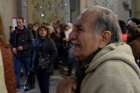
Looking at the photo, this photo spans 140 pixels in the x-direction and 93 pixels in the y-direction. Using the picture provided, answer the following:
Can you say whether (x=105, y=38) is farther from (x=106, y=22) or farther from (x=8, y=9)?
(x=8, y=9)

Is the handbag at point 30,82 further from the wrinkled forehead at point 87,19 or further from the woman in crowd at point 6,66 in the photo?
the wrinkled forehead at point 87,19

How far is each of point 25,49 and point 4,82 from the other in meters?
6.66

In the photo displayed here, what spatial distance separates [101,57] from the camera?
2350 millimetres

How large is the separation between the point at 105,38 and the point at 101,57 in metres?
0.14

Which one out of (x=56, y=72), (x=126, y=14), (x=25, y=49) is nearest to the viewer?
(x=25, y=49)

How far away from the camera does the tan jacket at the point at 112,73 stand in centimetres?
222

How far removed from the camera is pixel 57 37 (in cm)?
1558

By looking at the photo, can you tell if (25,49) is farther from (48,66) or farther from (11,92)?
(11,92)

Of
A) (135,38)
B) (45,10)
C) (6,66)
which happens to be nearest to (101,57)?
(6,66)

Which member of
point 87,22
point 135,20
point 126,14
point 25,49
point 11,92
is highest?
point 87,22

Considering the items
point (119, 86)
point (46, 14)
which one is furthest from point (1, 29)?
point (46, 14)

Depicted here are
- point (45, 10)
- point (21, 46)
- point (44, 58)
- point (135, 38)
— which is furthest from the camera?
point (45, 10)

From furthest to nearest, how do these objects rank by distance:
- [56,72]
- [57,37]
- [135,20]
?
[57,37] → [56,72] → [135,20]

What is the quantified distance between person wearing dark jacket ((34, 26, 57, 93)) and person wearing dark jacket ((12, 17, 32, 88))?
1.63 meters
